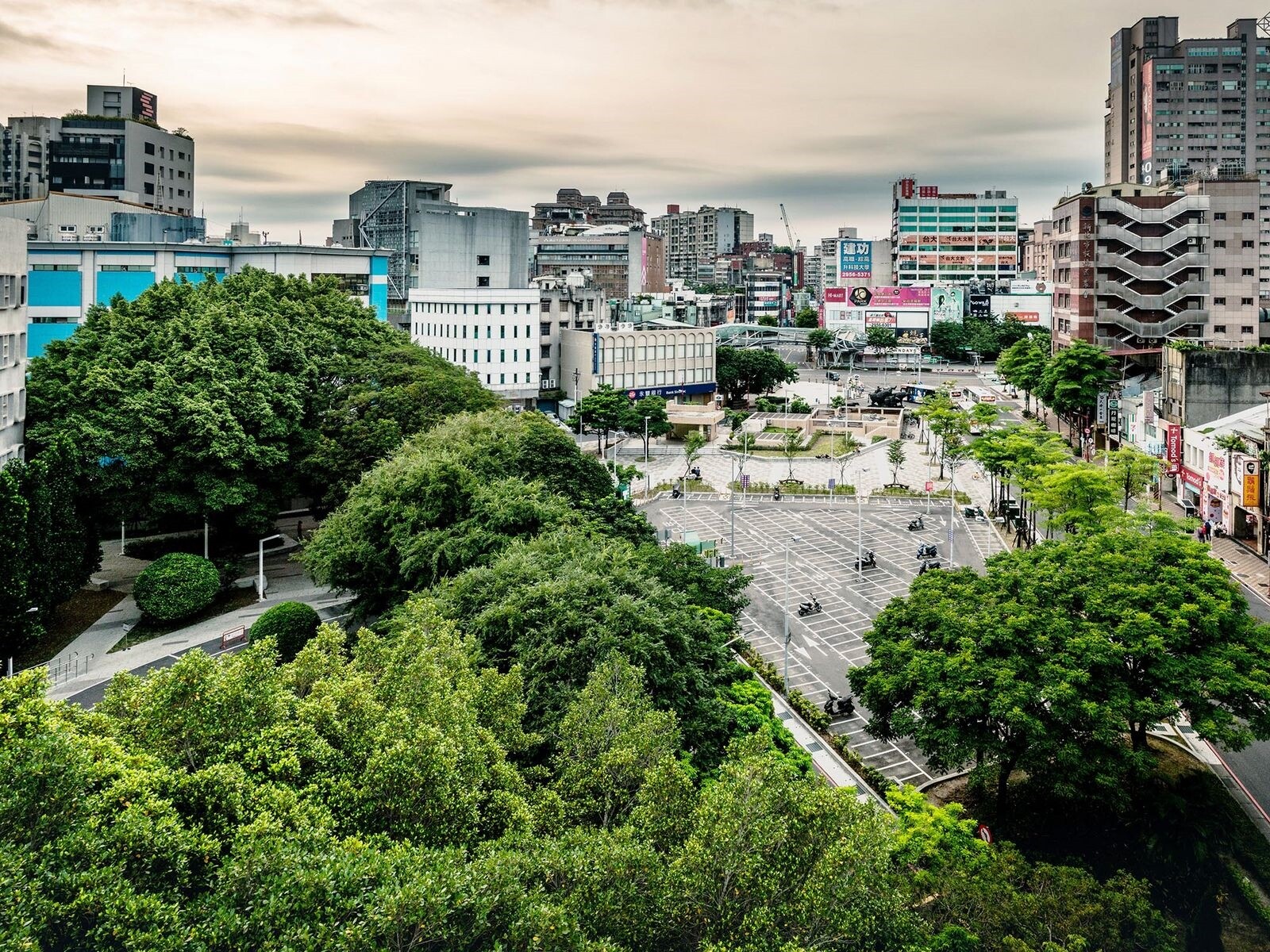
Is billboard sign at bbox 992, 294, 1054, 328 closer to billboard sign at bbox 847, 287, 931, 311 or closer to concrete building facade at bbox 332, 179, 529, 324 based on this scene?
billboard sign at bbox 847, 287, 931, 311

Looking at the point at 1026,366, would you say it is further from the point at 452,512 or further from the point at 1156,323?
the point at 452,512

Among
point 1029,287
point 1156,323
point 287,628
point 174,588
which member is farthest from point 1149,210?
point 174,588

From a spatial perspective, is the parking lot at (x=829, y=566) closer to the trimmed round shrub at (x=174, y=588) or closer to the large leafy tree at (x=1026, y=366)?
the trimmed round shrub at (x=174, y=588)

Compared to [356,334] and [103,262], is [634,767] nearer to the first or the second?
[356,334]

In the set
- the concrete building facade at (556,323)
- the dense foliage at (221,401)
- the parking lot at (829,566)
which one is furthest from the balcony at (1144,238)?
the dense foliage at (221,401)

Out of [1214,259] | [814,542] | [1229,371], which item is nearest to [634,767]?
[814,542]

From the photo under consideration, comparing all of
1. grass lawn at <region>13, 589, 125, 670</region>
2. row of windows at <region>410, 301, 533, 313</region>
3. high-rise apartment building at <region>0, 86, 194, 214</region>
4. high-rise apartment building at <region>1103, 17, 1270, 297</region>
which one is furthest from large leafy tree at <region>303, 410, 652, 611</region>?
high-rise apartment building at <region>1103, 17, 1270, 297</region>
